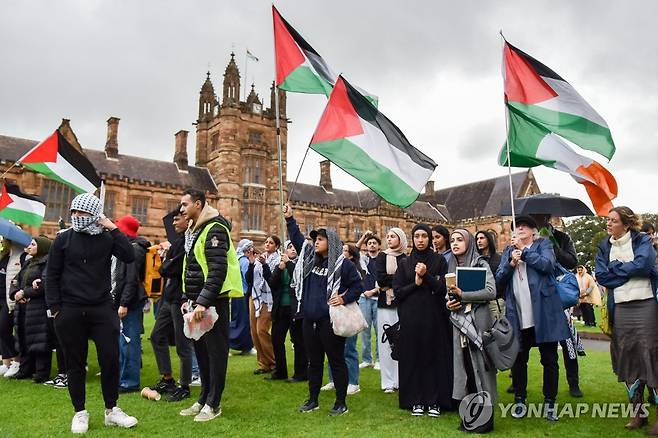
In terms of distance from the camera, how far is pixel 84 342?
475 centimetres

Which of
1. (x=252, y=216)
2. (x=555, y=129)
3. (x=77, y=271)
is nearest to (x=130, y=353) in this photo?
(x=77, y=271)

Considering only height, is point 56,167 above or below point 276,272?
above

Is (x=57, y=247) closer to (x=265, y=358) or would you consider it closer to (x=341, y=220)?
(x=265, y=358)

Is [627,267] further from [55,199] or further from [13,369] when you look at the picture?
[55,199]

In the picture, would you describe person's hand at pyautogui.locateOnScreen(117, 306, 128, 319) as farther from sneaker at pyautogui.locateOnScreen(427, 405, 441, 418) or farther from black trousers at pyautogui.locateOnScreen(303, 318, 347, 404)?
sneaker at pyautogui.locateOnScreen(427, 405, 441, 418)

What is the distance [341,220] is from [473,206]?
19.6 metres

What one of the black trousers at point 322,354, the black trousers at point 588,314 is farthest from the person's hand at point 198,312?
the black trousers at point 588,314

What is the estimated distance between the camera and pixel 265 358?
8.15 meters

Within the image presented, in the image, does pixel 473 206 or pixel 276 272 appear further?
pixel 473 206

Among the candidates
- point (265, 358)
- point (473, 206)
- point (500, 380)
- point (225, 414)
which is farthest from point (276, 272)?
point (473, 206)

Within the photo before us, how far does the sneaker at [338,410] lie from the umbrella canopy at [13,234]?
575 cm

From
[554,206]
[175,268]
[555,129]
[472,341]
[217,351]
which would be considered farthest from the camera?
[554,206]

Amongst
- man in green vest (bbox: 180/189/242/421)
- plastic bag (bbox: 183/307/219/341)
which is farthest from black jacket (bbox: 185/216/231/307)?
plastic bag (bbox: 183/307/219/341)

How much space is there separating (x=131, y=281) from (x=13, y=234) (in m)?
2.76
